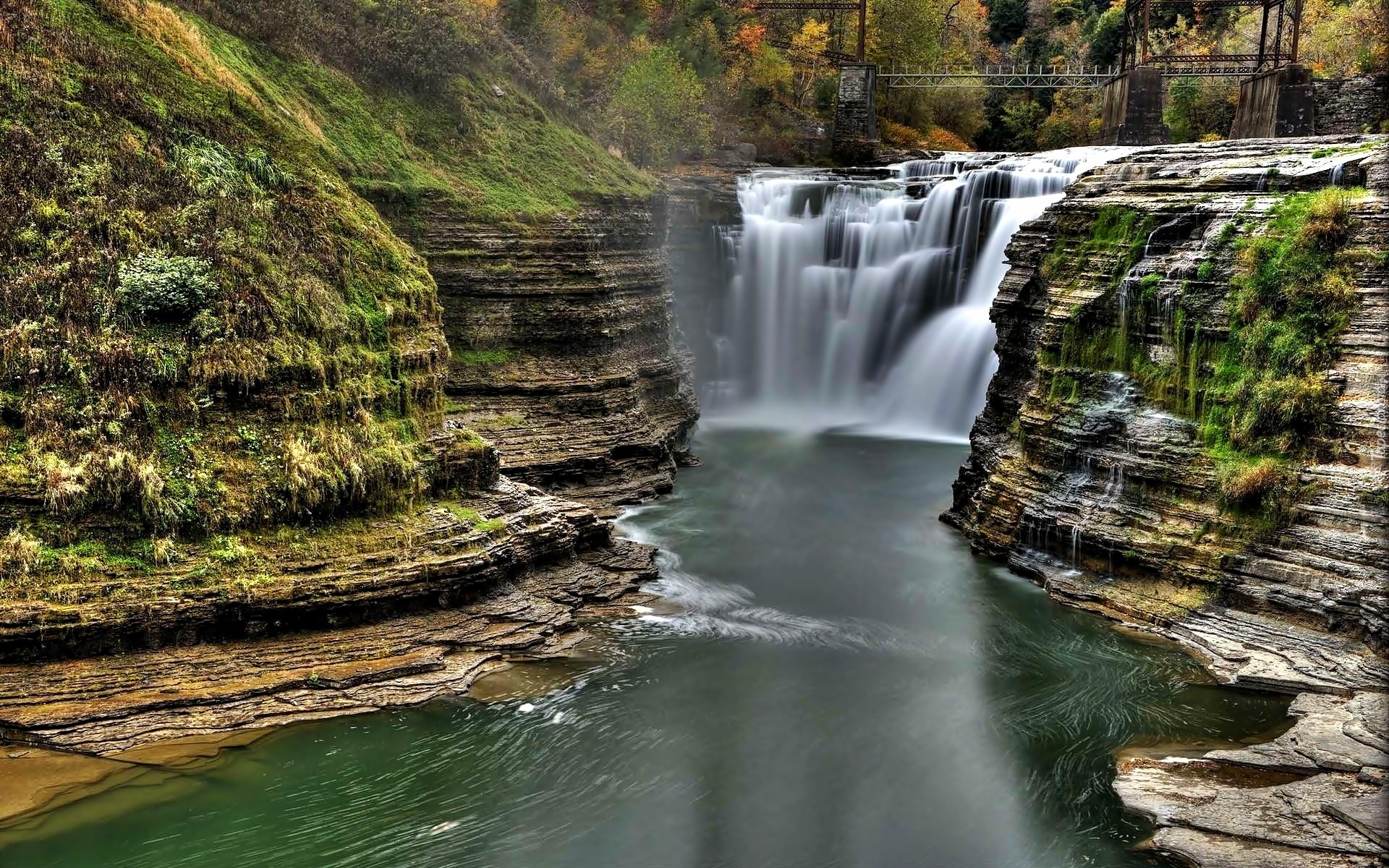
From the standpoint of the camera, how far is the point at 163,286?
13664 millimetres

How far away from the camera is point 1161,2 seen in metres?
44.8

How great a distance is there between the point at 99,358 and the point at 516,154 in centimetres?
1357

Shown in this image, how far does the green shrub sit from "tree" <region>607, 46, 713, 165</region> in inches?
753

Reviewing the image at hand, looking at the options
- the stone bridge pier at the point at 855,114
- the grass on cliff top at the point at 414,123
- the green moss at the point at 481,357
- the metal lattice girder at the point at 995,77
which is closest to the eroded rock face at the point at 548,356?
the green moss at the point at 481,357

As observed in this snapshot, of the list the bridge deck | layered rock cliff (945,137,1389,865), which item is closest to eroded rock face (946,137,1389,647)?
layered rock cliff (945,137,1389,865)

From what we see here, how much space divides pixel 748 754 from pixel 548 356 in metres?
11.5

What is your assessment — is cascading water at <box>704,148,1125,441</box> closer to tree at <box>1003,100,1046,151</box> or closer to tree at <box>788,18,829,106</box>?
tree at <box>788,18,829,106</box>

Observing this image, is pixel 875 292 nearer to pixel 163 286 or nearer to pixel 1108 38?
pixel 163 286

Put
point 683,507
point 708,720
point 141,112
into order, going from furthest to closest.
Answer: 1. point 683,507
2. point 141,112
3. point 708,720

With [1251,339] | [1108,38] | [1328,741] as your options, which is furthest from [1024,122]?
[1328,741]

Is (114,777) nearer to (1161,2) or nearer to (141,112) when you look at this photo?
(141,112)


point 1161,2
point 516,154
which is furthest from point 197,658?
point 1161,2

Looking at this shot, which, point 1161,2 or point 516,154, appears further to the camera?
point 1161,2

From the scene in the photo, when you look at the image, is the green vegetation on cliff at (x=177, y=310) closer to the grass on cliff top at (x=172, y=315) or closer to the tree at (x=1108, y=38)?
the grass on cliff top at (x=172, y=315)
